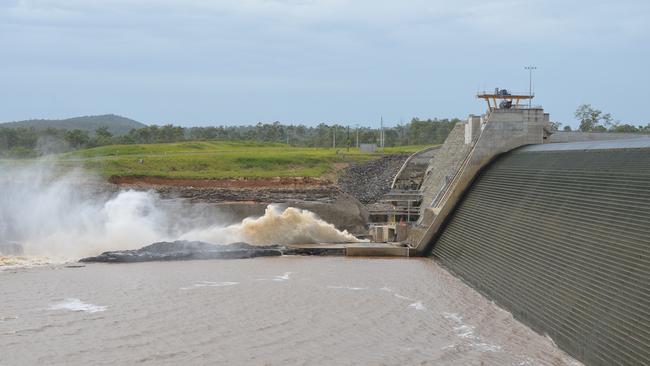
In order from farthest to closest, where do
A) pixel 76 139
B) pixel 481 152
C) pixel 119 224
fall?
pixel 76 139, pixel 119 224, pixel 481 152

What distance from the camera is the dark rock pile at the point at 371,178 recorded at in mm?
44469

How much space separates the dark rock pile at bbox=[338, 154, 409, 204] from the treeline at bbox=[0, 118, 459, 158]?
76.5 ft

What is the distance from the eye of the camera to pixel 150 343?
15953mm

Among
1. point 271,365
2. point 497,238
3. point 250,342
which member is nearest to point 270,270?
point 497,238

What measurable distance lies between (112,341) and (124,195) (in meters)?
19.4

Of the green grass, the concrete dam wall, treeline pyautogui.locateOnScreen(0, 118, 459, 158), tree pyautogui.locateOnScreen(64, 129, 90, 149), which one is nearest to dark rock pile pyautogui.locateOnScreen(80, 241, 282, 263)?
the concrete dam wall

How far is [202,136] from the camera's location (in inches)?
4619

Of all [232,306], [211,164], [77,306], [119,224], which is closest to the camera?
[77,306]

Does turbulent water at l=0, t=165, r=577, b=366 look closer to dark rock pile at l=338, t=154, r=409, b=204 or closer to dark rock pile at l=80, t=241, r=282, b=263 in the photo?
dark rock pile at l=80, t=241, r=282, b=263

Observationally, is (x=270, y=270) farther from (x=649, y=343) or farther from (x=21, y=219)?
(x=649, y=343)

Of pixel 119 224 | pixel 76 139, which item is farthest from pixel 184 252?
pixel 76 139

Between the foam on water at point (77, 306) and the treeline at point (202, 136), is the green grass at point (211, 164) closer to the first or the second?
the treeline at point (202, 136)

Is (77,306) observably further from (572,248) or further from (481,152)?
(481,152)

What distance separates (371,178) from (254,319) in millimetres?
33003
